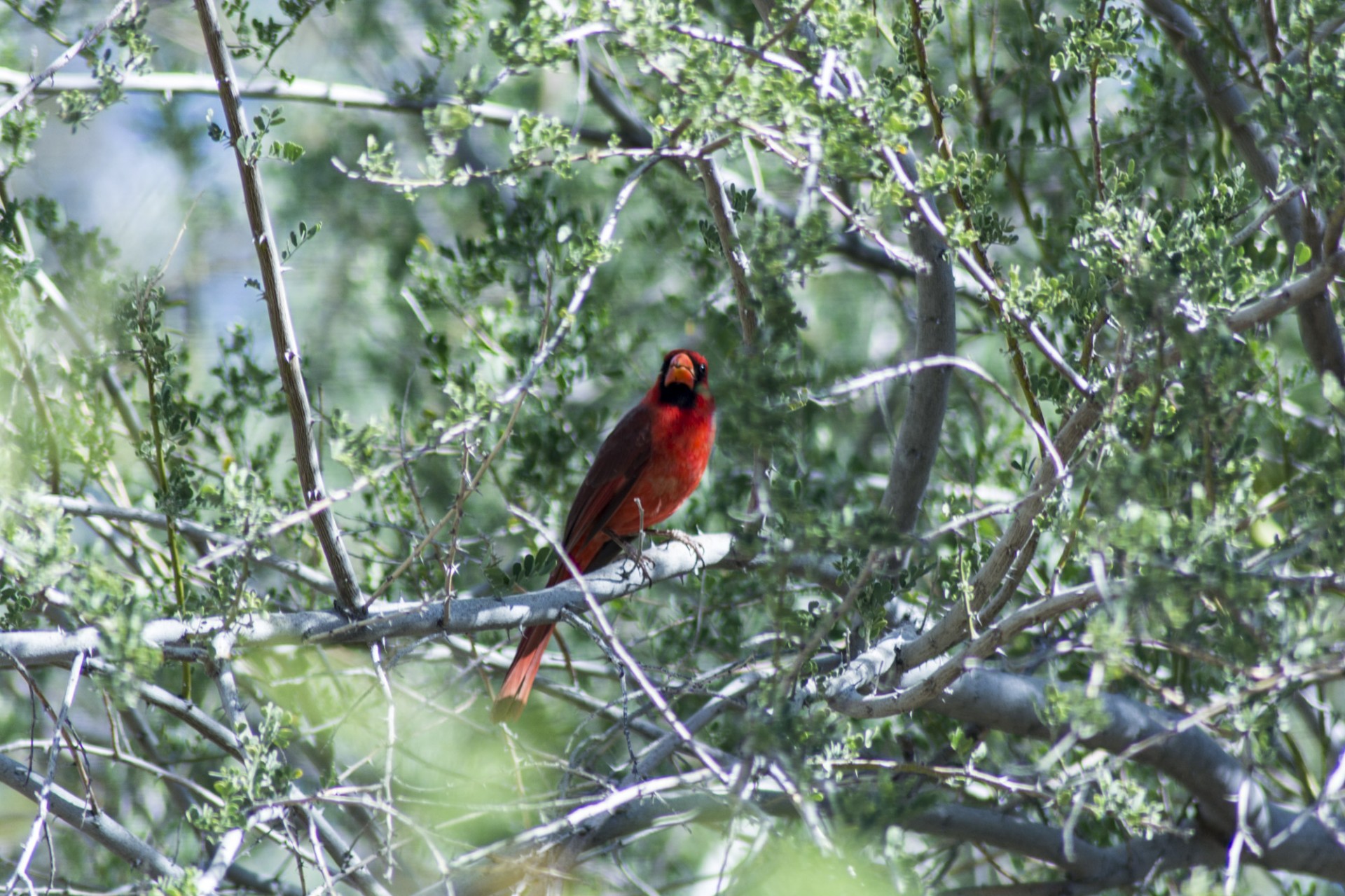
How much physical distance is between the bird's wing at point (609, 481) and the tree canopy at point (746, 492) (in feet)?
0.92

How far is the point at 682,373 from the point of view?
4.12m

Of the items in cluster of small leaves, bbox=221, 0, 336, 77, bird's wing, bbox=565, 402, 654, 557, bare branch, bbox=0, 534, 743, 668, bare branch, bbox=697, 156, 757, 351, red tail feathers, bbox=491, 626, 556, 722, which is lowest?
red tail feathers, bbox=491, 626, 556, 722

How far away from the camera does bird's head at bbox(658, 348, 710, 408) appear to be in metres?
4.11

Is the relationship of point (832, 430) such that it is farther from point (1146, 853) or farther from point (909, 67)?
point (909, 67)

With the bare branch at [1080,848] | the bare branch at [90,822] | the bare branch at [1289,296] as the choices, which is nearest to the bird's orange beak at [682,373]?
the bare branch at [1080,848]

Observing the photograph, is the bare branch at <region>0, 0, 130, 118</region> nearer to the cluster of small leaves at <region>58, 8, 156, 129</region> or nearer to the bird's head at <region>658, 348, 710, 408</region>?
the cluster of small leaves at <region>58, 8, 156, 129</region>

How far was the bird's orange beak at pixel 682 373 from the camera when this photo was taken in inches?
162

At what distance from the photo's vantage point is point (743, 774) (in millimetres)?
1628

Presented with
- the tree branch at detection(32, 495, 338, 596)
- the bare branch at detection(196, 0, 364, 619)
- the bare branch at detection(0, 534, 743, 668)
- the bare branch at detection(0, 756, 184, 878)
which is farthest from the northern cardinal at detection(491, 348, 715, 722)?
the bare branch at detection(0, 756, 184, 878)

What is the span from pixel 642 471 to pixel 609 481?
4.6 inches

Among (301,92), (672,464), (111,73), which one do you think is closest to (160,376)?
(111,73)

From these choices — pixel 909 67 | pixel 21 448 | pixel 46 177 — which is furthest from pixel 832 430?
pixel 46 177

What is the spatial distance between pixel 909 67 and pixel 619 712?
213 cm

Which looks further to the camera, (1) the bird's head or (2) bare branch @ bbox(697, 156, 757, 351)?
(1) the bird's head
